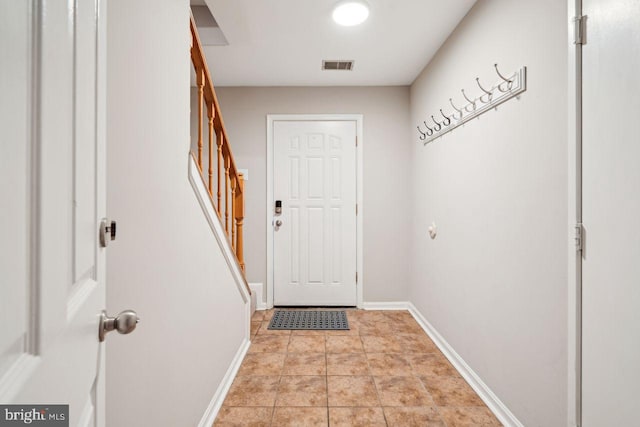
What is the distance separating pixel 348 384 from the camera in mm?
2061

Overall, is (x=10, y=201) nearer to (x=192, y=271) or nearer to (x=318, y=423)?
(x=192, y=271)

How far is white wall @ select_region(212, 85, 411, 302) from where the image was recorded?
11.8ft

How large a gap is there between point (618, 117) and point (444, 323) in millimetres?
1948

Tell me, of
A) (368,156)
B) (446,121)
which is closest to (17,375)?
(446,121)

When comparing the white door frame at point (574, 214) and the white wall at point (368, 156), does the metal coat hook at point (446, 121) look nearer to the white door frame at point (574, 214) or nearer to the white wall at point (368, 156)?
the white wall at point (368, 156)

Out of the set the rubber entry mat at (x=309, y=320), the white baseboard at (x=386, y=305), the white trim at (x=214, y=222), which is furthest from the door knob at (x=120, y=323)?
the white baseboard at (x=386, y=305)

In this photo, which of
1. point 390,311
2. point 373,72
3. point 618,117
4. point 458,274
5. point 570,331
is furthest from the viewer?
point 390,311

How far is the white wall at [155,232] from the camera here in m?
0.96

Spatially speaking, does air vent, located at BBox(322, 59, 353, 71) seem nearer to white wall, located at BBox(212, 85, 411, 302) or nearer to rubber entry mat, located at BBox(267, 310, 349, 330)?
white wall, located at BBox(212, 85, 411, 302)

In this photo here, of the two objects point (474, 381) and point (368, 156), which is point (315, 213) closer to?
point (368, 156)

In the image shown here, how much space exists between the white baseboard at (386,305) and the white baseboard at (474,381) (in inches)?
22.2

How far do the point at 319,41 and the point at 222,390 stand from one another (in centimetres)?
245

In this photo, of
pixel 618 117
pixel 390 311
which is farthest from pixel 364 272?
pixel 618 117

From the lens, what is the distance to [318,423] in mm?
1694
